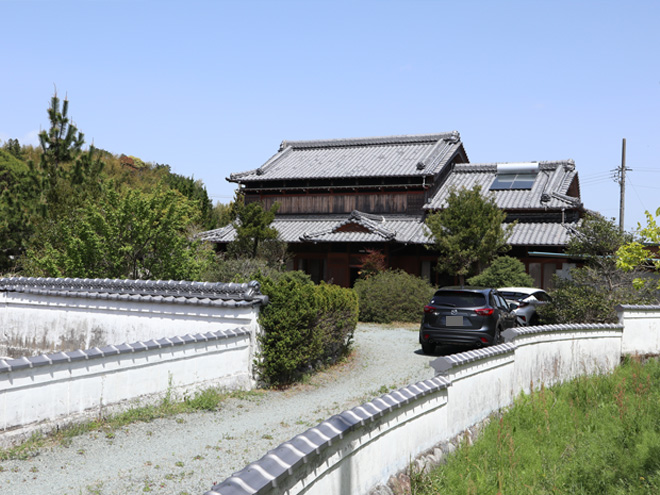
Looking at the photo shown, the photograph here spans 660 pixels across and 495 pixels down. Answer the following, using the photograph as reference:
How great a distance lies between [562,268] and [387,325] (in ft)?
36.4

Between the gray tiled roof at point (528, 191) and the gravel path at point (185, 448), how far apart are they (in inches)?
738

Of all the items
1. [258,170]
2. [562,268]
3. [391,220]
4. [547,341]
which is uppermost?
[258,170]

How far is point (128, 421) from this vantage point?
8.04 m

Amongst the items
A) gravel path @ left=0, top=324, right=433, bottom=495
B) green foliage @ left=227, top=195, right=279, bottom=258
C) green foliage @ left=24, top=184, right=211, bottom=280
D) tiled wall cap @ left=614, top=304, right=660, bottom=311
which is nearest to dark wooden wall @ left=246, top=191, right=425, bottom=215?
green foliage @ left=227, top=195, right=279, bottom=258

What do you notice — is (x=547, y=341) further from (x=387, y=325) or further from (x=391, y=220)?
(x=391, y=220)

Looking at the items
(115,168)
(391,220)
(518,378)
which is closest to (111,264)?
(518,378)

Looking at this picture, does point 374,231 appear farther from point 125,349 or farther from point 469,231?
point 125,349

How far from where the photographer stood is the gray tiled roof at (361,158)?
104ft

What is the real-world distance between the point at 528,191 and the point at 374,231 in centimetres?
869

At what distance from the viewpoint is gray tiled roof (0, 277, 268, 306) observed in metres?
10.5

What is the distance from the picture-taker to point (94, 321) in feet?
41.9

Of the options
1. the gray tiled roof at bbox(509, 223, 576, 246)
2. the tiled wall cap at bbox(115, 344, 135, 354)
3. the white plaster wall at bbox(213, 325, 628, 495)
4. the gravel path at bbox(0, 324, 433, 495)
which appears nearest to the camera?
the white plaster wall at bbox(213, 325, 628, 495)

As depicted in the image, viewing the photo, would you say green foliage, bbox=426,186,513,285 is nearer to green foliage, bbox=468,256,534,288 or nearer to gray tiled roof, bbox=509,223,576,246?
green foliage, bbox=468,256,534,288

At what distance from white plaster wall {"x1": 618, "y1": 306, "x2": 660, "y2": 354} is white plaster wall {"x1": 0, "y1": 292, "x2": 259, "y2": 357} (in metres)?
10.1
